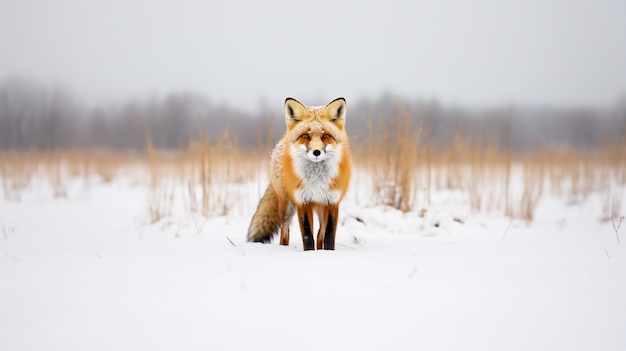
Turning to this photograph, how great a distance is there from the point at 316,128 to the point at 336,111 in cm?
29

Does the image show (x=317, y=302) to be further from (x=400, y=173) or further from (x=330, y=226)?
(x=400, y=173)

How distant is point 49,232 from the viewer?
5039 mm

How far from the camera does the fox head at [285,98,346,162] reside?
2.52 m

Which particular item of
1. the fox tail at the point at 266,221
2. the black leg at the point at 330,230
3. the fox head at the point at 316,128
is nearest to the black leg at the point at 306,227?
the black leg at the point at 330,230

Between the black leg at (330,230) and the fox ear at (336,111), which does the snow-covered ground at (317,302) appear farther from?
the fox ear at (336,111)

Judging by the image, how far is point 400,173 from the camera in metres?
4.79

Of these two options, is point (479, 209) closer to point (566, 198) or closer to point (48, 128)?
point (566, 198)

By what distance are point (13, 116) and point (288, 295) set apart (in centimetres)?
1777

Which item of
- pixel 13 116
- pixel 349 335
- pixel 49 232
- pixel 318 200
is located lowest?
pixel 49 232

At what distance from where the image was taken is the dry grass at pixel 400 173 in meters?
4.87

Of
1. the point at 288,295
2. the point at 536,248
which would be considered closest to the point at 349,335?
the point at 288,295

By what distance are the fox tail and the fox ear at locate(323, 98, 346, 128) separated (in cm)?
100

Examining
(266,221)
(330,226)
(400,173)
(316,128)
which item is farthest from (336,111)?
(400,173)

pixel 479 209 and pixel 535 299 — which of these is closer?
pixel 535 299
